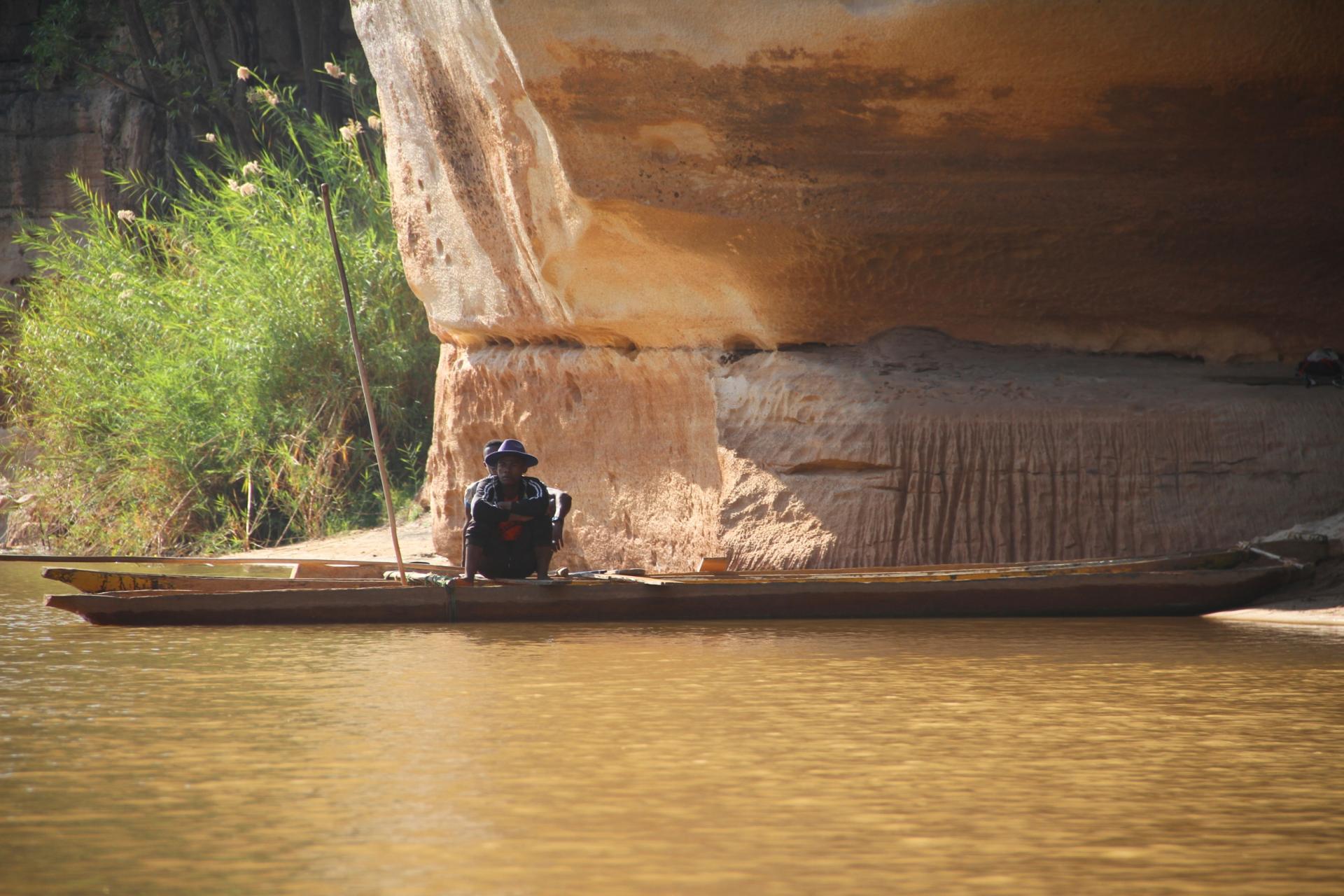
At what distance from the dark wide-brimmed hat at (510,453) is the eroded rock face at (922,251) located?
1.16 meters

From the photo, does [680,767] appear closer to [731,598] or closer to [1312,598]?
[731,598]

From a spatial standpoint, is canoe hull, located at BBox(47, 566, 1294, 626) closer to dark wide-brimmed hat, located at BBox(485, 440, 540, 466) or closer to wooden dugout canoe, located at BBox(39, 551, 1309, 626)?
wooden dugout canoe, located at BBox(39, 551, 1309, 626)

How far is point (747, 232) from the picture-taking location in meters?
8.34

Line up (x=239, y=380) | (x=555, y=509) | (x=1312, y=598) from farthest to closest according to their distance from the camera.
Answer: (x=239, y=380), (x=555, y=509), (x=1312, y=598)

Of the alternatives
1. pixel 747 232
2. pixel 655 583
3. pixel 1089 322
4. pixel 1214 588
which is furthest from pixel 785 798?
pixel 1089 322

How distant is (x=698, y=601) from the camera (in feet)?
24.2

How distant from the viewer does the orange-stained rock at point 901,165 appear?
23.7 ft

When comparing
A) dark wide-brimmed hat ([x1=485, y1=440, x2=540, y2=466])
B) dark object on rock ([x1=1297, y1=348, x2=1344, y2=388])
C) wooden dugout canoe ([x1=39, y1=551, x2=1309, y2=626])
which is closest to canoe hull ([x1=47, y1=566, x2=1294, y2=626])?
wooden dugout canoe ([x1=39, y1=551, x2=1309, y2=626])

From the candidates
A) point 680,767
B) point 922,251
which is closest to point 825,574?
point 922,251

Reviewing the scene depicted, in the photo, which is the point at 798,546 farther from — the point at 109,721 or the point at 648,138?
the point at 109,721

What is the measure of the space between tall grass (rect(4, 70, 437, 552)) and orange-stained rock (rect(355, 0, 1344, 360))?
182 inches

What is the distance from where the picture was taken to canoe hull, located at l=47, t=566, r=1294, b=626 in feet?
24.0

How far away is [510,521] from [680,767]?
157 inches

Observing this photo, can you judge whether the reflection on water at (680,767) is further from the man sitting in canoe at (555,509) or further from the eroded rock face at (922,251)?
the eroded rock face at (922,251)
